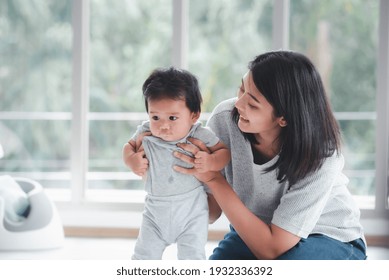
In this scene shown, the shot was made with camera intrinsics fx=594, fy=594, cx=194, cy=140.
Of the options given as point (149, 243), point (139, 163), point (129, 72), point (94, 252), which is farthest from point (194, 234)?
point (129, 72)

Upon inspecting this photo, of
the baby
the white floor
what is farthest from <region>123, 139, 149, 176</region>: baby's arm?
the white floor

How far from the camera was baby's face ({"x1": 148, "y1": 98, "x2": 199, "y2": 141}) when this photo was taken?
1.61 metres

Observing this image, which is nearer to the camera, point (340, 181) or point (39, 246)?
point (340, 181)

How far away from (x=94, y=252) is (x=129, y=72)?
1.29 metres

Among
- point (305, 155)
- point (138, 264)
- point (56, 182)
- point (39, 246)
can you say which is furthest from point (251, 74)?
point (56, 182)

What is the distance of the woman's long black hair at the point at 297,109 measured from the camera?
1602 millimetres

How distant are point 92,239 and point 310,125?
217 centimetres

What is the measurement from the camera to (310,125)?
163 cm

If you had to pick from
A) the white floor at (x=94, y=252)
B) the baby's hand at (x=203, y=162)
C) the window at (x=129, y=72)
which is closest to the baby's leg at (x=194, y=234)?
the baby's hand at (x=203, y=162)

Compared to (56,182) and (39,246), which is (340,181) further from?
(56,182)

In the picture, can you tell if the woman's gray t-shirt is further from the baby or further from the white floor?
the white floor

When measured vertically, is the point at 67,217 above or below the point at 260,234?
below

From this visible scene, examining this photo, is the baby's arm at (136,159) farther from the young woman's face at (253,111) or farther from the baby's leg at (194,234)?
the young woman's face at (253,111)

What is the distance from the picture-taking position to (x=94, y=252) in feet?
10.3
